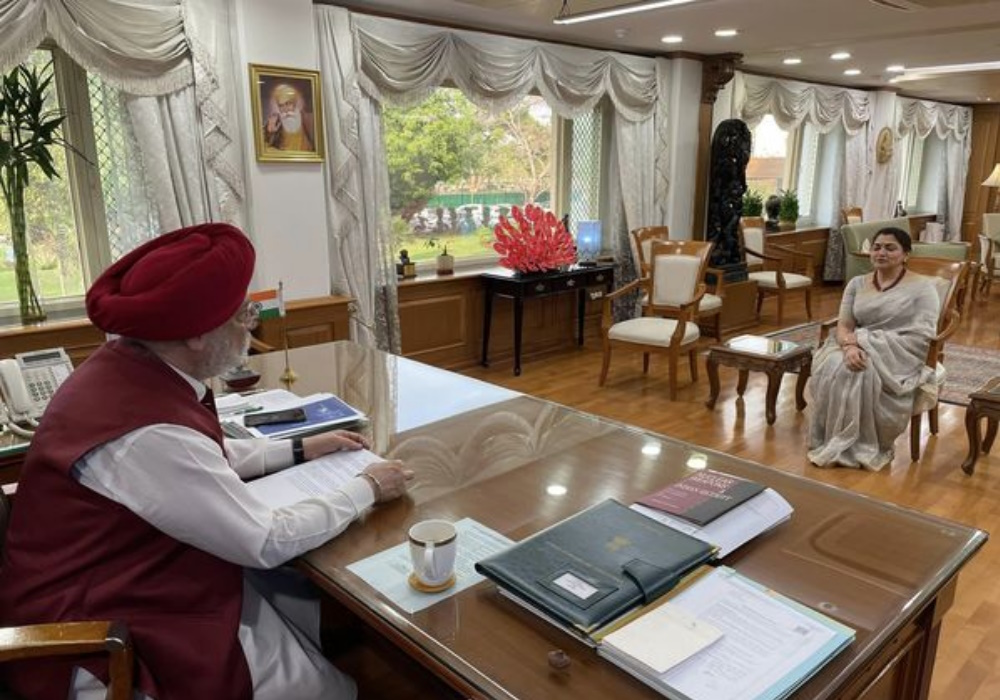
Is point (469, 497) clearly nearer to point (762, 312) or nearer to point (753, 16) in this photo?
point (753, 16)

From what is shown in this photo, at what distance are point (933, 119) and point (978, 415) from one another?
8.17m

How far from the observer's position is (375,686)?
6.73 ft

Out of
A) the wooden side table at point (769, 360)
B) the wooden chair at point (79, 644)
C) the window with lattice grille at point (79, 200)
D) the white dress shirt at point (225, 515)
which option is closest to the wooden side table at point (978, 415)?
the wooden side table at point (769, 360)

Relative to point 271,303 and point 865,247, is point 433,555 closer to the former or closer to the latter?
point 271,303

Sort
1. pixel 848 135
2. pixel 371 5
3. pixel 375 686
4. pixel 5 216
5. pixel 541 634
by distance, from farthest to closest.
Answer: pixel 848 135 < pixel 371 5 < pixel 5 216 < pixel 375 686 < pixel 541 634

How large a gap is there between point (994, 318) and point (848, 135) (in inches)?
103

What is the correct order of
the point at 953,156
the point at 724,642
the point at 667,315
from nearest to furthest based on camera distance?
the point at 724,642
the point at 667,315
the point at 953,156

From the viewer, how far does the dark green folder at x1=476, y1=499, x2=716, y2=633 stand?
103 cm

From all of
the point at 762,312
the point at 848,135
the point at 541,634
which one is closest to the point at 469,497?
the point at 541,634

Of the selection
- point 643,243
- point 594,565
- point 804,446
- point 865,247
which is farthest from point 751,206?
point 594,565

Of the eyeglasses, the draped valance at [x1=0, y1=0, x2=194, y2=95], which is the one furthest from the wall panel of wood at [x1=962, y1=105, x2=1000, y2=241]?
the eyeglasses

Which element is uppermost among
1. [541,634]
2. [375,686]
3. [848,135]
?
[848,135]

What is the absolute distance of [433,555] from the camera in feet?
3.64

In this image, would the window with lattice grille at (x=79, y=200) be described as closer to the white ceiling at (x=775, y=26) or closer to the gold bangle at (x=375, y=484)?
the white ceiling at (x=775, y=26)
